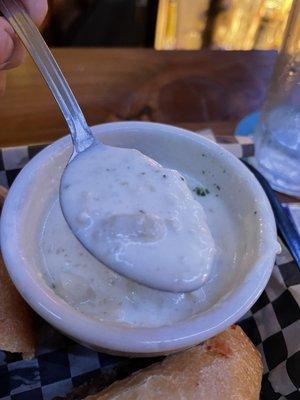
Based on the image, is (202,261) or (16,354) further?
(16,354)

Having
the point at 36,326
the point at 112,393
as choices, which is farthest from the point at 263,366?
the point at 36,326

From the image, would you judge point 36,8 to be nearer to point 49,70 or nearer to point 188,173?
point 49,70

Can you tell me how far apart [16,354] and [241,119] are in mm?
983

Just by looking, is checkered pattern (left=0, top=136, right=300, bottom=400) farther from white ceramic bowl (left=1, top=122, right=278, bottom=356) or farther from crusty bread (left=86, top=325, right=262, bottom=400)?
white ceramic bowl (left=1, top=122, right=278, bottom=356)

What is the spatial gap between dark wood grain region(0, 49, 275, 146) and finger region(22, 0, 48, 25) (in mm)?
439

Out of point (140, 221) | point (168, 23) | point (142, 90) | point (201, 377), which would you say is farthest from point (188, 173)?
point (168, 23)

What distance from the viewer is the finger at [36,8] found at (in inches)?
39.2

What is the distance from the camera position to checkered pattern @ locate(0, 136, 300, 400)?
3.04 feet

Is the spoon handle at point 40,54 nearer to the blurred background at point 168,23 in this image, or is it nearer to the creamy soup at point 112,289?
the creamy soup at point 112,289

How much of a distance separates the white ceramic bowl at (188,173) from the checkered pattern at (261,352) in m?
0.15

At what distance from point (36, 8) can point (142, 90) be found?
60cm

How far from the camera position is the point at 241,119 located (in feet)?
5.15

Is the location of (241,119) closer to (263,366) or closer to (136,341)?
(263,366)

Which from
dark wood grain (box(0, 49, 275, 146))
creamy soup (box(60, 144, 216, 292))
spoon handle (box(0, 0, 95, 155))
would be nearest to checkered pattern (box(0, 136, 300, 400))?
creamy soup (box(60, 144, 216, 292))
